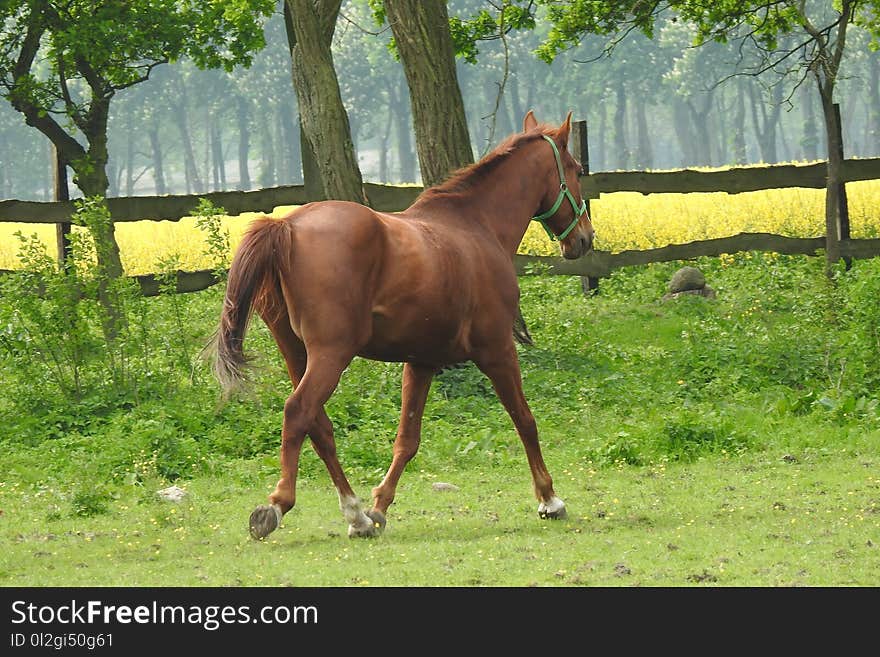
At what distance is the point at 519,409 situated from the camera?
7793 mm

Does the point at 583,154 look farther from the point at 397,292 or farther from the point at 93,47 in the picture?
the point at 397,292

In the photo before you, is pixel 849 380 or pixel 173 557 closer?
pixel 173 557

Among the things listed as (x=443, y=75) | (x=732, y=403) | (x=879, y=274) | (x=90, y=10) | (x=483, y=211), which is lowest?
(x=732, y=403)

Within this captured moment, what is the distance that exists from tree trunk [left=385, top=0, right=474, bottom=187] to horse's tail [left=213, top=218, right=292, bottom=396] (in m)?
6.11

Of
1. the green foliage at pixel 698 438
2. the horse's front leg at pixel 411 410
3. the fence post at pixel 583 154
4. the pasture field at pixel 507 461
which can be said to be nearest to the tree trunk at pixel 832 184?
the pasture field at pixel 507 461

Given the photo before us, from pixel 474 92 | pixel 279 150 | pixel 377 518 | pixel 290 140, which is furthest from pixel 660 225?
pixel 279 150

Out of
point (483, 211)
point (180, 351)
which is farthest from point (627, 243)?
point (483, 211)

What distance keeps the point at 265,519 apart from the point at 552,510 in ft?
6.20

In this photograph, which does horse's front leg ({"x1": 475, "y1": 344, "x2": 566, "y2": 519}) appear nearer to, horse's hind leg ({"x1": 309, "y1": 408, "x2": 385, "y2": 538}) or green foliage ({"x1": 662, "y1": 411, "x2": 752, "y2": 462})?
horse's hind leg ({"x1": 309, "y1": 408, "x2": 385, "y2": 538})

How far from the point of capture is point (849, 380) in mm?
11367

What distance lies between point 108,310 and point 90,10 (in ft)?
19.6

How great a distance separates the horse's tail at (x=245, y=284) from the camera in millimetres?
6746

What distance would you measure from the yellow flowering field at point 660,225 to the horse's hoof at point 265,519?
13.2 meters

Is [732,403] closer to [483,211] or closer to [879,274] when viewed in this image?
[879,274]
